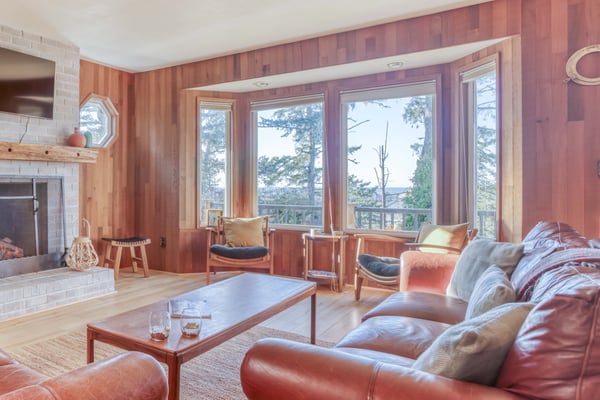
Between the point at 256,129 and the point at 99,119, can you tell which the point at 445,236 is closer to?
the point at 256,129

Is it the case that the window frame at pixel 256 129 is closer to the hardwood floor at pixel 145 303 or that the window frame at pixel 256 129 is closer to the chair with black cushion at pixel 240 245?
the chair with black cushion at pixel 240 245

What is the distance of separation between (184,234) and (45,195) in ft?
5.07

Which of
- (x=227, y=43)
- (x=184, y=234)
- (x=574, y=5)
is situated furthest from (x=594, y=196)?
(x=184, y=234)

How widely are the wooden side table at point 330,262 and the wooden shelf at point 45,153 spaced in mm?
2512

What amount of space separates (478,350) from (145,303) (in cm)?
322

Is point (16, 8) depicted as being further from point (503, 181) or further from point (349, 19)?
point (503, 181)

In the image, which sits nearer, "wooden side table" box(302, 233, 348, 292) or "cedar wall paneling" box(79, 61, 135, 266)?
"wooden side table" box(302, 233, 348, 292)

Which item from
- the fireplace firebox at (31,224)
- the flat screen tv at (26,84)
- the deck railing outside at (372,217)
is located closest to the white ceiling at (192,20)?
the flat screen tv at (26,84)

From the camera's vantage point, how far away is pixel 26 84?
3.51 metres

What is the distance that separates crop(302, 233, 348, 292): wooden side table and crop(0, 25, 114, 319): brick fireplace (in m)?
2.09

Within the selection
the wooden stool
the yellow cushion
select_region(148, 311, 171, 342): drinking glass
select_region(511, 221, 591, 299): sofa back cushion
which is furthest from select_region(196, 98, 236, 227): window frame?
select_region(511, 221, 591, 299): sofa back cushion

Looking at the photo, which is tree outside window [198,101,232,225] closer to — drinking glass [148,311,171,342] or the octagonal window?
the octagonal window

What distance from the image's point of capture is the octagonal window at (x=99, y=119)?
177 inches

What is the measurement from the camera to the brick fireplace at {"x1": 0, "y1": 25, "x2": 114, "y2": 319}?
10.4ft
